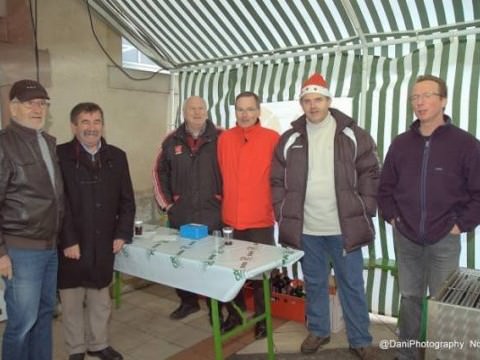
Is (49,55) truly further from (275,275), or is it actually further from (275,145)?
(275,275)

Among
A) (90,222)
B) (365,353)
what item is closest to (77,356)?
(90,222)

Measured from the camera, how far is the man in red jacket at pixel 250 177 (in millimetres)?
2951

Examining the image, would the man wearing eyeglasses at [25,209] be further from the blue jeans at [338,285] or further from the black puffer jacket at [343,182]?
the blue jeans at [338,285]

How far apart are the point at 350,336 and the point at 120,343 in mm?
1598

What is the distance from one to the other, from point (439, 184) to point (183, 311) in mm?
2239

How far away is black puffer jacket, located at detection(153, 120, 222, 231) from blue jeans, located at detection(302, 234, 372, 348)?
763mm

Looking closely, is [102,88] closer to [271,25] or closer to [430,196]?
[271,25]

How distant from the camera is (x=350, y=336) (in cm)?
277

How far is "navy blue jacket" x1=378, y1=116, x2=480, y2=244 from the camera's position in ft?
7.30

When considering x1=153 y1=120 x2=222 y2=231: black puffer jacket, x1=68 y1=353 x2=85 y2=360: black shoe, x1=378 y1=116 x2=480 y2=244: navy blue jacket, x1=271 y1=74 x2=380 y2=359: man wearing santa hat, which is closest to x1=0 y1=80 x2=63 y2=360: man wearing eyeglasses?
x1=68 y1=353 x2=85 y2=360: black shoe

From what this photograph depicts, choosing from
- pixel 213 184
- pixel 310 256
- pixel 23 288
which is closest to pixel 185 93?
pixel 213 184

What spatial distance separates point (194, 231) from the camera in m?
2.90

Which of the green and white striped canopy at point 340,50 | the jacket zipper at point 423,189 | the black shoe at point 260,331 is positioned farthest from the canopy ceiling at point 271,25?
the black shoe at point 260,331

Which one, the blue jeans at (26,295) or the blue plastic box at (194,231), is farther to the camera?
the blue plastic box at (194,231)
